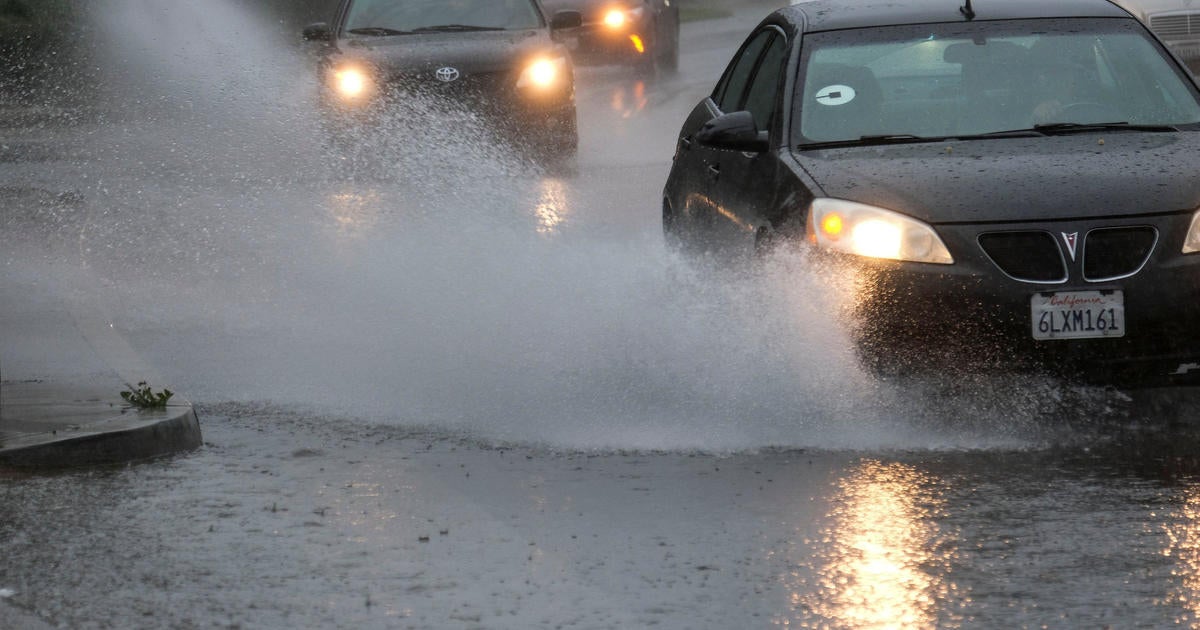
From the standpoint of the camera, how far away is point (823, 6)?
9719mm

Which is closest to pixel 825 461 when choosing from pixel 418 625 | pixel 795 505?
pixel 795 505

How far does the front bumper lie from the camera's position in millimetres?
7500

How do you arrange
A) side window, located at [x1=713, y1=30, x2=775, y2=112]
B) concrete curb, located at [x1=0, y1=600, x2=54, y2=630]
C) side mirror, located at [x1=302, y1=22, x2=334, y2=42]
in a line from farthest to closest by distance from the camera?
side mirror, located at [x1=302, y1=22, x2=334, y2=42] → side window, located at [x1=713, y1=30, x2=775, y2=112] → concrete curb, located at [x1=0, y1=600, x2=54, y2=630]

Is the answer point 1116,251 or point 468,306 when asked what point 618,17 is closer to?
point 468,306

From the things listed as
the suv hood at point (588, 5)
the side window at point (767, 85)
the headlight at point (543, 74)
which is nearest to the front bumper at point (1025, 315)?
the side window at point (767, 85)

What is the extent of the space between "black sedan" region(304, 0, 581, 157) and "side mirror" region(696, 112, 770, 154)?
8087 millimetres

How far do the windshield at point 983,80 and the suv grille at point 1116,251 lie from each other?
1096 mm

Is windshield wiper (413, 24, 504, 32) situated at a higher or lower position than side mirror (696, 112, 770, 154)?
higher

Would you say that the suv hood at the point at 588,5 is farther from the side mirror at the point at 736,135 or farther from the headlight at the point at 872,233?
the headlight at the point at 872,233

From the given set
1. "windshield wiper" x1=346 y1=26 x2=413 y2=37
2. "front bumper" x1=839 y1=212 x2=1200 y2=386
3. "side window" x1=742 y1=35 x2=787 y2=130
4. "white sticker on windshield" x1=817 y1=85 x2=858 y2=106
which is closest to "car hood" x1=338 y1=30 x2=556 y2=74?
"windshield wiper" x1=346 y1=26 x2=413 y2=37

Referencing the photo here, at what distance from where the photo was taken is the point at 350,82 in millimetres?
16625

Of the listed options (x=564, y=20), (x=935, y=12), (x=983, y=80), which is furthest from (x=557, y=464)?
(x=564, y=20)

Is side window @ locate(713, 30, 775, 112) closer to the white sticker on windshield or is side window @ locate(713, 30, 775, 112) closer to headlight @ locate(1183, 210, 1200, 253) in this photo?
the white sticker on windshield

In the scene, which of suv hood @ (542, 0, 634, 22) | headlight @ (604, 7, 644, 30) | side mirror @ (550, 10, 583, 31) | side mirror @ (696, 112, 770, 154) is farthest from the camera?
headlight @ (604, 7, 644, 30)
